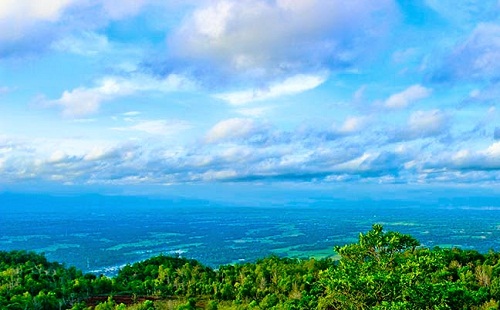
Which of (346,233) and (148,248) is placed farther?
(346,233)

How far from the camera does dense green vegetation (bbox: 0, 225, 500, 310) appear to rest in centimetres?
1562

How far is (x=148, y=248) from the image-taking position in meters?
118

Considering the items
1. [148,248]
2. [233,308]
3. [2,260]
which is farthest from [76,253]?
[233,308]

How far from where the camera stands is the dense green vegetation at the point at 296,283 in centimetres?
1562

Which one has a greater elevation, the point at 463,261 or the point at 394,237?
the point at 394,237

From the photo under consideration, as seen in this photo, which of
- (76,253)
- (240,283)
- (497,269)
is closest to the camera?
(497,269)

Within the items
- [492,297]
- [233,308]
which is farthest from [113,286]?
[492,297]

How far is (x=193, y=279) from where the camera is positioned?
39781 mm

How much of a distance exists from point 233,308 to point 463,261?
67.2 feet

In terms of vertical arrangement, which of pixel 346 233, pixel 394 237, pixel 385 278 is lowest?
pixel 346 233

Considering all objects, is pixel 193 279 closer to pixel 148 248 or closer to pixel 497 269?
pixel 497 269

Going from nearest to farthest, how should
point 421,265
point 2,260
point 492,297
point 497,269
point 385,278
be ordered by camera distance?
1. point 385,278
2. point 421,265
3. point 492,297
4. point 497,269
5. point 2,260

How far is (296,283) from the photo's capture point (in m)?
34.7

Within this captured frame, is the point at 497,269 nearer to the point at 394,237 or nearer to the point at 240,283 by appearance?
the point at 240,283
